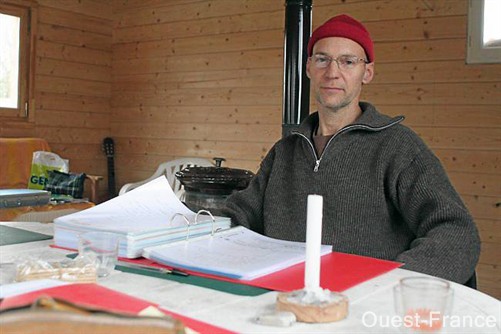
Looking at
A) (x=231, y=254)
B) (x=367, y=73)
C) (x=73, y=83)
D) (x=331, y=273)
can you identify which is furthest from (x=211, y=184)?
(x=73, y=83)

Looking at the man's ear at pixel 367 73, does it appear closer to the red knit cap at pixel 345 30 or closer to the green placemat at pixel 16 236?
the red knit cap at pixel 345 30

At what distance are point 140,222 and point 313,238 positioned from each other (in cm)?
62

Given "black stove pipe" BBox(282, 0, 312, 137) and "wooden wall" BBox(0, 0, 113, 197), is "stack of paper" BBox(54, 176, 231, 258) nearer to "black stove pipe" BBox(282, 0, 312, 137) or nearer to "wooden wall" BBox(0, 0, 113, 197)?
"black stove pipe" BBox(282, 0, 312, 137)

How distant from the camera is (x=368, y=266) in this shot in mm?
1186

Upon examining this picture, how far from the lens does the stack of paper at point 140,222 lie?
4.05 ft

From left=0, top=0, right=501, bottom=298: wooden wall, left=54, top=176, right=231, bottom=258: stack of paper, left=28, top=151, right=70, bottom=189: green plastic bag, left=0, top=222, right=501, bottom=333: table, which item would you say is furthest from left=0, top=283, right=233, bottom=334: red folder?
left=28, top=151, right=70, bottom=189: green plastic bag

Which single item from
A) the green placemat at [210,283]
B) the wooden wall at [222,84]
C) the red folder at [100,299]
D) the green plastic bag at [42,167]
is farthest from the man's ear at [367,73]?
the green plastic bag at [42,167]

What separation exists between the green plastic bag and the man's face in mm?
3240

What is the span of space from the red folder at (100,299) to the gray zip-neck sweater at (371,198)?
0.60m

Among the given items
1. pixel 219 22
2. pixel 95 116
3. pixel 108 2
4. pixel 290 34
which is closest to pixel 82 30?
pixel 108 2

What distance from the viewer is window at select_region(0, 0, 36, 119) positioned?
516 cm

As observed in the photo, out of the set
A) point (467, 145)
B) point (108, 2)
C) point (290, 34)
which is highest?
point (108, 2)

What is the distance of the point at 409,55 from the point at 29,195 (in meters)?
2.52

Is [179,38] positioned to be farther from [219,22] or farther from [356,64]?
[356,64]
